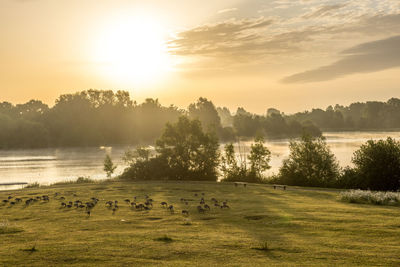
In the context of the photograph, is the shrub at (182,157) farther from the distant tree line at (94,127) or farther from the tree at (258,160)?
the distant tree line at (94,127)

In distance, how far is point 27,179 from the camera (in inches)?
2970

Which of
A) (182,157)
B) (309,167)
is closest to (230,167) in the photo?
(182,157)

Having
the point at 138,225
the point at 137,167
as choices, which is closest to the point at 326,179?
the point at 137,167

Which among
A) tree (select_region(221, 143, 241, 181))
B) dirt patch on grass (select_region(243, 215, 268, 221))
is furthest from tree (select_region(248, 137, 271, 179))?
dirt patch on grass (select_region(243, 215, 268, 221))

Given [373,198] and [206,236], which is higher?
[206,236]

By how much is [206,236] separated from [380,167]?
1384 inches

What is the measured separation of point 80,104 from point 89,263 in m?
186

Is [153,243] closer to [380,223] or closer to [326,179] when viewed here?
[380,223]

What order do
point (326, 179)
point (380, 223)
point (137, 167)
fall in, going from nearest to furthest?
point (380, 223)
point (326, 179)
point (137, 167)

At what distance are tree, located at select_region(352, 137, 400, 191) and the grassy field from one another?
19.9 meters

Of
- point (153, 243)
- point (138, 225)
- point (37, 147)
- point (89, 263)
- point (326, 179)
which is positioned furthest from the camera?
point (37, 147)

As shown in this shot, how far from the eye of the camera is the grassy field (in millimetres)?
15883

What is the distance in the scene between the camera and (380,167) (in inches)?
1848

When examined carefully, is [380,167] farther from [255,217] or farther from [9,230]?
[9,230]
